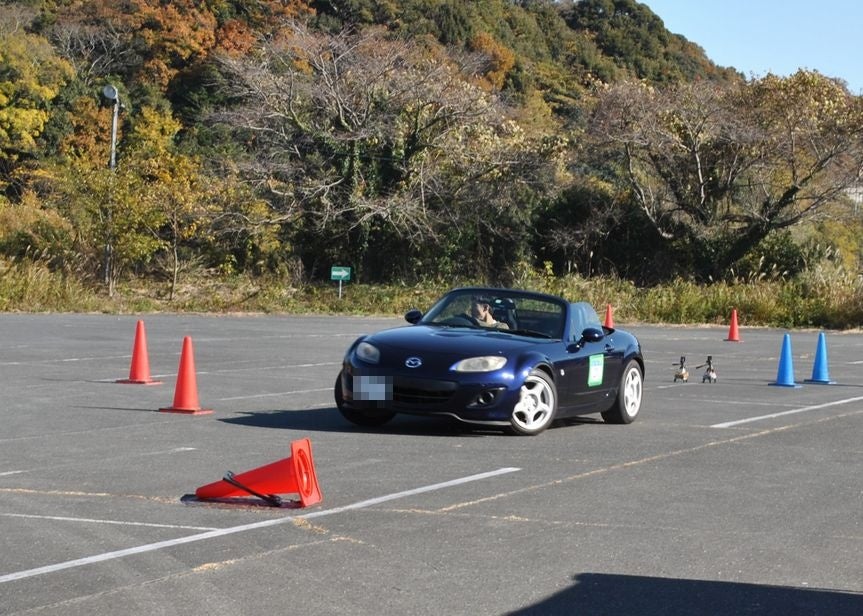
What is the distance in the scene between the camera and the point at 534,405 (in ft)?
38.1

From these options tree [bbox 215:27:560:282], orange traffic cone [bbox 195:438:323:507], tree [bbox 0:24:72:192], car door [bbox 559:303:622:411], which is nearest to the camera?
orange traffic cone [bbox 195:438:323:507]

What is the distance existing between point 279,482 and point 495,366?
13.0 feet

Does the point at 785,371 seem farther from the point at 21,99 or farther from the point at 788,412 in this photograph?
the point at 21,99

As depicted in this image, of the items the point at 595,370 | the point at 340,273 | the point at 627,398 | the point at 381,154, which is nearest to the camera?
the point at 595,370

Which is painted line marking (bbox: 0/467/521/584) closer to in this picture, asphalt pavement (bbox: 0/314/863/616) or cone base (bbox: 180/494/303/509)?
asphalt pavement (bbox: 0/314/863/616)

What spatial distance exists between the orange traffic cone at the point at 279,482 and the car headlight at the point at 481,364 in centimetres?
355

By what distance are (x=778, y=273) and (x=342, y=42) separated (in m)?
16.9

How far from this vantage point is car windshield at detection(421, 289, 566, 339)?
12.6 metres

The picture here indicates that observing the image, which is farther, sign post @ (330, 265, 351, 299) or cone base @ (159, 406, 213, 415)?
sign post @ (330, 265, 351, 299)

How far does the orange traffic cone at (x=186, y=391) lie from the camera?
12.9m

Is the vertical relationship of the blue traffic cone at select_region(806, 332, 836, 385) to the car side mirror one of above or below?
below

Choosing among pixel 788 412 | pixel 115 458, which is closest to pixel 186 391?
pixel 115 458

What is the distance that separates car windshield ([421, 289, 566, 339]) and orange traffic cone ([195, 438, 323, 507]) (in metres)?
4.92

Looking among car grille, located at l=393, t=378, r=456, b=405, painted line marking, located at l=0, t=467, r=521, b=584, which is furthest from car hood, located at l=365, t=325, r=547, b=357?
painted line marking, located at l=0, t=467, r=521, b=584
